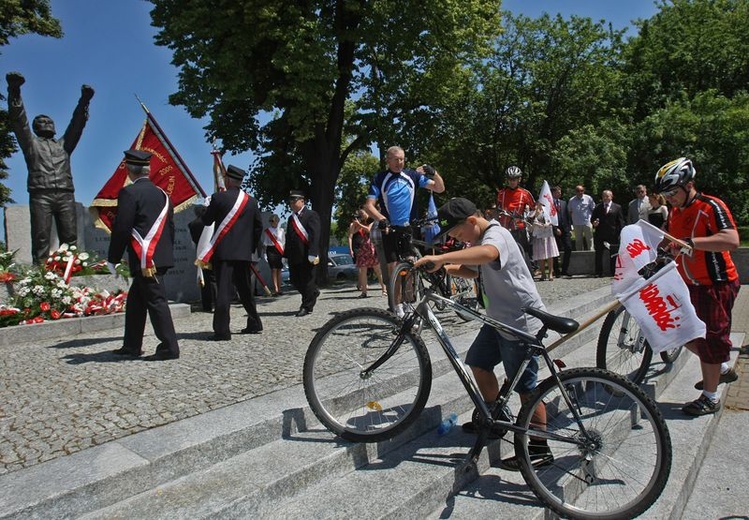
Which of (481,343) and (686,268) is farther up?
(686,268)

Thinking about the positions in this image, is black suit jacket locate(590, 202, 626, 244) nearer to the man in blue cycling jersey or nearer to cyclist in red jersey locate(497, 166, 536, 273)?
cyclist in red jersey locate(497, 166, 536, 273)

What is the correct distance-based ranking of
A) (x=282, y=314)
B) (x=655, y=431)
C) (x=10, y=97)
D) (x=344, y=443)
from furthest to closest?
(x=282, y=314), (x=10, y=97), (x=344, y=443), (x=655, y=431)

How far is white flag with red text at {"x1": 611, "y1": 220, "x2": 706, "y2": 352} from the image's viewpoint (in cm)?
380

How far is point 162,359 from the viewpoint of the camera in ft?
19.2

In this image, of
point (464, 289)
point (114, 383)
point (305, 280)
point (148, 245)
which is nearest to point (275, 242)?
point (305, 280)

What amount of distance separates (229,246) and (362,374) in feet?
11.6

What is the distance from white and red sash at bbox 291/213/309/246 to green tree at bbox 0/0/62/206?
663 inches

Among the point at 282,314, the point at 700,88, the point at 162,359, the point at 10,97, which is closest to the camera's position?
the point at 162,359

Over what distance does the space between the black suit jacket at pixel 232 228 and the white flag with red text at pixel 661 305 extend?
4.52 m

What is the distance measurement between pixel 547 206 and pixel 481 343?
9.32 m

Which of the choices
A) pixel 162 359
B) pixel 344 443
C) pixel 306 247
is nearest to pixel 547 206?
pixel 306 247

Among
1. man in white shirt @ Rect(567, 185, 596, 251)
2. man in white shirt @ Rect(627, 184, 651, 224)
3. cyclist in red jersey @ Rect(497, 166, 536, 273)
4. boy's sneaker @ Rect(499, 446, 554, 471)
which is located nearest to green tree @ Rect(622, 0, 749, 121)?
man in white shirt @ Rect(567, 185, 596, 251)

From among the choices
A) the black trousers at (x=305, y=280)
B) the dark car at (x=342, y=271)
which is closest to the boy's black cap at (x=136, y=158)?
the black trousers at (x=305, y=280)

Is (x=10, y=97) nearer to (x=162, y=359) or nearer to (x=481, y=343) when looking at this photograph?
(x=162, y=359)
